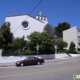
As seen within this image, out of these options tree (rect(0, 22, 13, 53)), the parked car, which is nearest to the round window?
tree (rect(0, 22, 13, 53))

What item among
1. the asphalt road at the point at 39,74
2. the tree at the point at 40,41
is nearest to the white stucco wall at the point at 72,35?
the tree at the point at 40,41

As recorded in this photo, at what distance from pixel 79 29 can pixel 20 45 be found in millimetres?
28372

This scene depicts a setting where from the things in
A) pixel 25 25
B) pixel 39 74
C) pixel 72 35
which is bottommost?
pixel 39 74

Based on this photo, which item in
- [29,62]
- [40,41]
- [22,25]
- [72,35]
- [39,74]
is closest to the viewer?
[39,74]

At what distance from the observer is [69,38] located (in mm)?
57906

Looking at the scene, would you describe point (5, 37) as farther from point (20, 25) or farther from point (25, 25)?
point (25, 25)

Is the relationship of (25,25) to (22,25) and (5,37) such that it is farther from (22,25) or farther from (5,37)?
(5,37)

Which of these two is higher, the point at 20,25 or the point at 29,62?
the point at 20,25

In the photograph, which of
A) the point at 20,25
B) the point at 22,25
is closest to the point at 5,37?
the point at 20,25

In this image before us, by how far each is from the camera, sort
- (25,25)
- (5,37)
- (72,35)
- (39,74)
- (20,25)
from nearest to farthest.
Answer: (39,74), (5,37), (20,25), (25,25), (72,35)

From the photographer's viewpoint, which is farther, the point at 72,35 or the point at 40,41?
the point at 72,35

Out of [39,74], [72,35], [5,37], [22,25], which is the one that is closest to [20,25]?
[22,25]

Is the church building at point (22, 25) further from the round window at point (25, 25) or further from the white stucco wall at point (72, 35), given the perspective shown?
the white stucco wall at point (72, 35)

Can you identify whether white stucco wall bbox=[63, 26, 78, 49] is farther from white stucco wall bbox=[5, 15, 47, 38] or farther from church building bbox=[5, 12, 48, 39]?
white stucco wall bbox=[5, 15, 47, 38]
